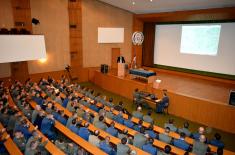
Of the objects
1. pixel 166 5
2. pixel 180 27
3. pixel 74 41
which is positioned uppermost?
pixel 166 5

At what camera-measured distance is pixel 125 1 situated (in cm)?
1488

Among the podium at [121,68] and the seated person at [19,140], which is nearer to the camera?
the seated person at [19,140]

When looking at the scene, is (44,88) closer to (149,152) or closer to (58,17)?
(58,17)

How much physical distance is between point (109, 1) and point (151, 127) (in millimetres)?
11316

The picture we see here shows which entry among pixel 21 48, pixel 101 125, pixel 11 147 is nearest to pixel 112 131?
pixel 101 125

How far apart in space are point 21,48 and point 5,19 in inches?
76.6

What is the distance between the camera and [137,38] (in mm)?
18672

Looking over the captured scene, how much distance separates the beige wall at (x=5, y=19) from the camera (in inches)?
481

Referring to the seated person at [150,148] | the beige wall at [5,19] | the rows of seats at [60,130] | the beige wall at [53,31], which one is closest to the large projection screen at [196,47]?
the beige wall at [53,31]

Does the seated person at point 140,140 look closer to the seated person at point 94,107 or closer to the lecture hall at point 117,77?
the lecture hall at point 117,77

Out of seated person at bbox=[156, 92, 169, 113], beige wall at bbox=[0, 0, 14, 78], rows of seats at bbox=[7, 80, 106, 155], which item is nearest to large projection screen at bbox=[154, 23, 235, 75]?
seated person at bbox=[156, 92, 169, 113]

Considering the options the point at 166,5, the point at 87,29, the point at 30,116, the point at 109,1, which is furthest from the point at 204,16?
the point at 30,116

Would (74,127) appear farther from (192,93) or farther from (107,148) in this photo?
(192,93)

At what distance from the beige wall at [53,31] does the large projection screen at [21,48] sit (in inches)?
38.3
